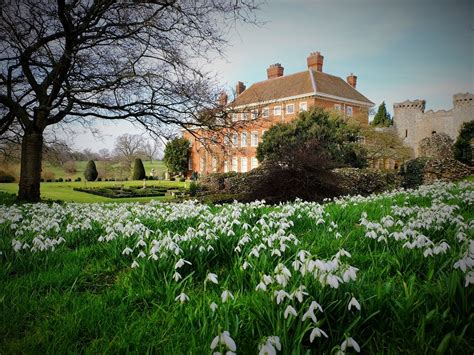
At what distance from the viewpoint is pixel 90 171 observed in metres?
30.9

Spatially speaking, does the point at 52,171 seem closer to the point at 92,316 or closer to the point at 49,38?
the point at 49,38

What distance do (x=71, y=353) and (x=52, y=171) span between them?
2398 cm

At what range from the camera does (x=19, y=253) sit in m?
4.16

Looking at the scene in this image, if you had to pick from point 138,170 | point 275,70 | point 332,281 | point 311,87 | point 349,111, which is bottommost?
point 332,281

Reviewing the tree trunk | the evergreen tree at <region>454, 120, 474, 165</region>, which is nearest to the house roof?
the evergreen tree at <region>454, 120, 474, 165</region>

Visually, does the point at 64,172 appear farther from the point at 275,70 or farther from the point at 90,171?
the point at 275,70

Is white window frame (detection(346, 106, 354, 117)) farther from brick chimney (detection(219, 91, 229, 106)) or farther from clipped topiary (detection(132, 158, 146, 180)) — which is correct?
brick chimney (detection(219, 91, 229, 106))

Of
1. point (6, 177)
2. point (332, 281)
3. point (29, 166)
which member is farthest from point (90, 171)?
point (332, 281)

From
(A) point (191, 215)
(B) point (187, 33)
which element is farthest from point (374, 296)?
(B) point (187, 33)

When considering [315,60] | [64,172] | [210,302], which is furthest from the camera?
[315,60]

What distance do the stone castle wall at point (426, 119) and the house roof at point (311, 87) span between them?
19.5 ft

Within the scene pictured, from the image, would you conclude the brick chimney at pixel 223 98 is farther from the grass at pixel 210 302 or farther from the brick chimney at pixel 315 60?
the brick chimney at pixel 315 60

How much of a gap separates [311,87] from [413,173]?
1940 cm

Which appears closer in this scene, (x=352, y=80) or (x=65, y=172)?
(x=65, y=172)
